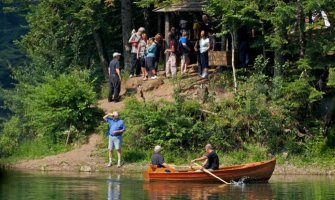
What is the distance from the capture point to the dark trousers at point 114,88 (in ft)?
151

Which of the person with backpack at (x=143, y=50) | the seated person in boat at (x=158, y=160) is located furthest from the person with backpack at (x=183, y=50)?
the seated person in boat at (x=158, y=160)

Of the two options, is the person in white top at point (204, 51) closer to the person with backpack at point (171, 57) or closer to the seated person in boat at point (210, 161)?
the person with backpack at point (171, 57)

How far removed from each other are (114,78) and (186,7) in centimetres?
424

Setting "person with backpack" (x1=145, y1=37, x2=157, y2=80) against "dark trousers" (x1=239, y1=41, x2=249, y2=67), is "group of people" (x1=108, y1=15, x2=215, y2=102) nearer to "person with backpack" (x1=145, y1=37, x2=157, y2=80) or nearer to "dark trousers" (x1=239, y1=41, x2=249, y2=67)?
"person with backpack" (x1=145, y1=37, x2=157, y2=80)

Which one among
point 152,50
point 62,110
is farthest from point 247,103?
point 62,110

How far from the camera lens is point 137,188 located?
3578 centimetres

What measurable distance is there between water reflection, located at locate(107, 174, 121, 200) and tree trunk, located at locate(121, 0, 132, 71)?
1058cm

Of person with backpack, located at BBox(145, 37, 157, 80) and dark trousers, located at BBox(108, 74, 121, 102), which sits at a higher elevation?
person with backpack, located at BBox(145, 37, 157, 80)

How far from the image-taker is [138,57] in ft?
158

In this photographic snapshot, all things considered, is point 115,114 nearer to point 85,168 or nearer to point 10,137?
point 85,168

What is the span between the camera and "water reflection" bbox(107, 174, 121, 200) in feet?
108

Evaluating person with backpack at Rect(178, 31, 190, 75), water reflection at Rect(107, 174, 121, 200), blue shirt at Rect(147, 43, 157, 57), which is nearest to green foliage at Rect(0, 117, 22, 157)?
blue shirt at Rect(147, 43, 157, 57)

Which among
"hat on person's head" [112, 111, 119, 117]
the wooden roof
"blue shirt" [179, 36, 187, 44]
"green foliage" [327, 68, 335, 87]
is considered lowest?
"hat on person's head" [112, 111, 119, 117]

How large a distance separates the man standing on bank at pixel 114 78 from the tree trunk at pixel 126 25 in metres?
3.17
